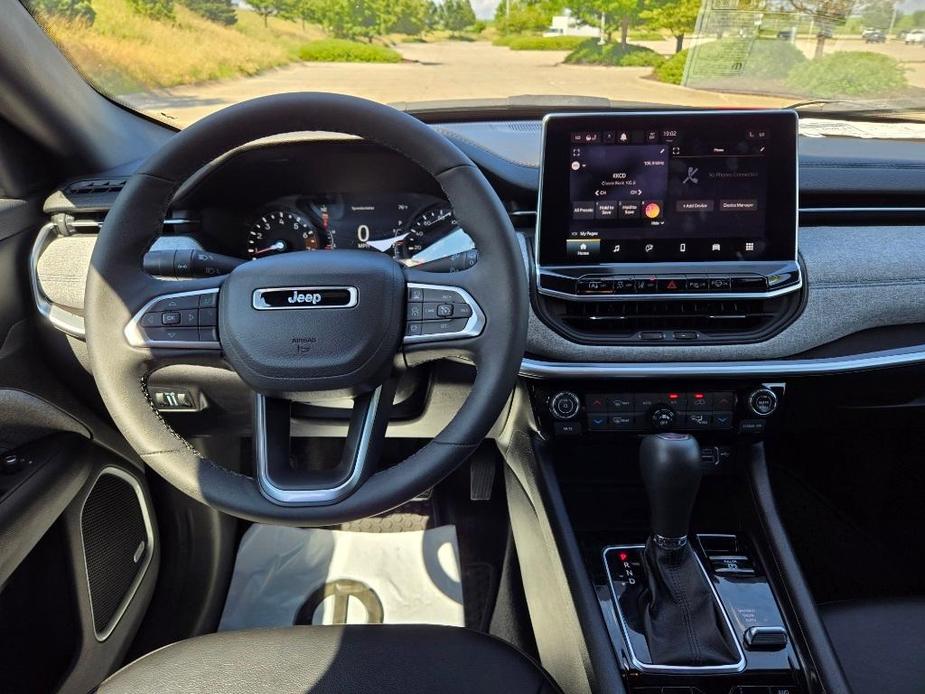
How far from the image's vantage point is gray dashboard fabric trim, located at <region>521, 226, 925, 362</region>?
5.28 ft

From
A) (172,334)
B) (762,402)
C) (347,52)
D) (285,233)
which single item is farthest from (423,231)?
(762,402)

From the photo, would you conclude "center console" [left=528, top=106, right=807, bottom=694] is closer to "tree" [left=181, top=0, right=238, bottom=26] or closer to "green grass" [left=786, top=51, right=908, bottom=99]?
"green grass" [left=786, top=51, right=908, bottom=99]

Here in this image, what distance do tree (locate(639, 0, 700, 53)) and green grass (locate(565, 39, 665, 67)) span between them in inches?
2.9

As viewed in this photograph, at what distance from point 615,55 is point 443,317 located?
3.45 ft

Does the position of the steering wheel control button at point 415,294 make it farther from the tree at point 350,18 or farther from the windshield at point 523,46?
the tree at point 350,18

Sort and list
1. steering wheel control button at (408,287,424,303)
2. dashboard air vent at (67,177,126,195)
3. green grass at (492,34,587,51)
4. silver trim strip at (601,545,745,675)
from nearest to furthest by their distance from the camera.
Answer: steering wheel control button at (408,287,424,303) → silver trim strip at (601,545,745,675) → dashboard air vent at (67,177,126,195) → green grass at (492,34,587,51)

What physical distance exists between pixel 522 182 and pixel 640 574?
33.6 inches

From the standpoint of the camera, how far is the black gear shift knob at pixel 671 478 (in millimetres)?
1411

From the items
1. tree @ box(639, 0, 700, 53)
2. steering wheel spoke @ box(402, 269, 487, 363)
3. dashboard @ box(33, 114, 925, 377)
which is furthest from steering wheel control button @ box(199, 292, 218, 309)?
tree @ box(639, 0, 700, 53)

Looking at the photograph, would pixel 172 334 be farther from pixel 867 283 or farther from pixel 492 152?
pixel 867 283

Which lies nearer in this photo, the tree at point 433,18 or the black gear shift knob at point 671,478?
the black gear shift knob at point 671,478

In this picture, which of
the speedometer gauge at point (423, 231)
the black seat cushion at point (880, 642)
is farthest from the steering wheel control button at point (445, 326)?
the black seat cushion at point (880, 642)

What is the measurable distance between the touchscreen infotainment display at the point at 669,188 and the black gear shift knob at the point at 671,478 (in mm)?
396

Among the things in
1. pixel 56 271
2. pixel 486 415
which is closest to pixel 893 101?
pixel 486 415
